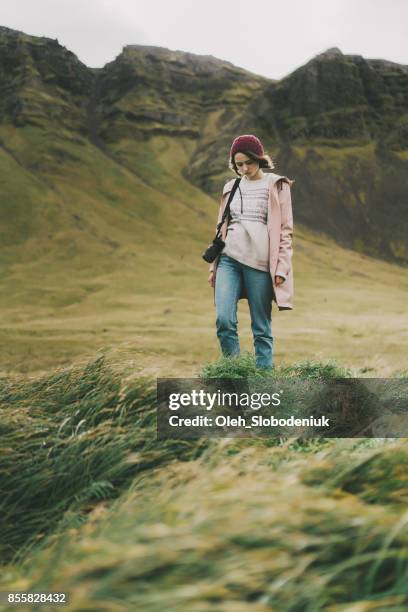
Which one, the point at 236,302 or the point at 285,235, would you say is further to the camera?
the point at 285,235

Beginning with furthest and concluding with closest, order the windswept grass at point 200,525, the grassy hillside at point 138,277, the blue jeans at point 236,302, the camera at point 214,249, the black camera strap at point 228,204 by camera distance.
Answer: the grassy hillside at point 138,277 → the black camera strap at point 228,204 → the camera at point 214,249 → the blue jeans at point 236,302 → the windswept grass at point 200,525

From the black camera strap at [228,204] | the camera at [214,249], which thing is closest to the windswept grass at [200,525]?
the camera at [214,249]

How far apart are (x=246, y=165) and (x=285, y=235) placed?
89 cm

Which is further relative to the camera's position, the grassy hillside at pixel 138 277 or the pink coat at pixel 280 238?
the grassy hillside at pixel 138 277

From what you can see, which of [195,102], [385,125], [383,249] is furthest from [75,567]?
[195,102]

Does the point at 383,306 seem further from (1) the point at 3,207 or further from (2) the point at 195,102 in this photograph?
(2) the point at 195,102

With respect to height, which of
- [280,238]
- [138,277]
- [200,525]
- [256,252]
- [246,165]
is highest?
[246,165]

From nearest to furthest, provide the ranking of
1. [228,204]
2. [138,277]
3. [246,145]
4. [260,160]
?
[246,145]
[260,160]
[228,204]
[138,277]

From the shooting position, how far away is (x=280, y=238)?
6.48 m

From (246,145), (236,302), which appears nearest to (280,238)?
(236,302)

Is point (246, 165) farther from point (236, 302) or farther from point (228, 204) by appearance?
point (236, 302)

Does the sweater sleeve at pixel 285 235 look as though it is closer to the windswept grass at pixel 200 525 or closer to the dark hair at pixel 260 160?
the dark hair at pixel 260 160

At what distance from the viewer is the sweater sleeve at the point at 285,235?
20.9 feet

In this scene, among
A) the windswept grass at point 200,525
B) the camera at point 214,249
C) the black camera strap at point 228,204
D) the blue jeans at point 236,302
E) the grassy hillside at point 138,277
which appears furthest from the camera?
the grassy hillside at point 138,277
